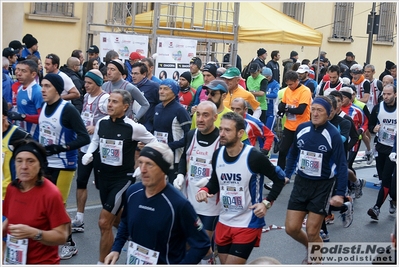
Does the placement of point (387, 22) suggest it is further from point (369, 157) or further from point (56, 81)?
point (56, 81)

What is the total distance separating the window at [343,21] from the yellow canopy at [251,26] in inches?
490

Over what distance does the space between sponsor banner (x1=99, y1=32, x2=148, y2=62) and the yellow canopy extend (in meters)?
2.25

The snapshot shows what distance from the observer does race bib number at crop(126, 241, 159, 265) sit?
4.75 metres

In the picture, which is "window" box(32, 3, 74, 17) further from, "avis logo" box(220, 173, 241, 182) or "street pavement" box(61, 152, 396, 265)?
"avis logo" box(220, 173, 241, 182)

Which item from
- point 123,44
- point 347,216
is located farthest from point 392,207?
point 123,44

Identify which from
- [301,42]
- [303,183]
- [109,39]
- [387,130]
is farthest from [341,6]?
[303,183]

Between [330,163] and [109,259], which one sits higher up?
[330,163]

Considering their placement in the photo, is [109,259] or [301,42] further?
[301,42]

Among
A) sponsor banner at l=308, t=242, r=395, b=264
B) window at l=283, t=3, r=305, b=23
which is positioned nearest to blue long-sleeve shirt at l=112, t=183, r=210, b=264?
sponsor banner at l=308, t=242, r=395, b=264

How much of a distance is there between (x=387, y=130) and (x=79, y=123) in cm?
501

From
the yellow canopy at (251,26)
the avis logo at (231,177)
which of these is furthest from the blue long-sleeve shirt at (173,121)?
the yellow canopy at (251,26)

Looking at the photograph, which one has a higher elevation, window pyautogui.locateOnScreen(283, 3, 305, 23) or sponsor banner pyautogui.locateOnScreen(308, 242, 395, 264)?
window pyautogui.locateOnScreen(283, 3, 305, 23)

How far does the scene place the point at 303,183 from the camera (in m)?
7.46

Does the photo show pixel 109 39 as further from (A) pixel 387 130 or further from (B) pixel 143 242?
(B) pixel 143 242
